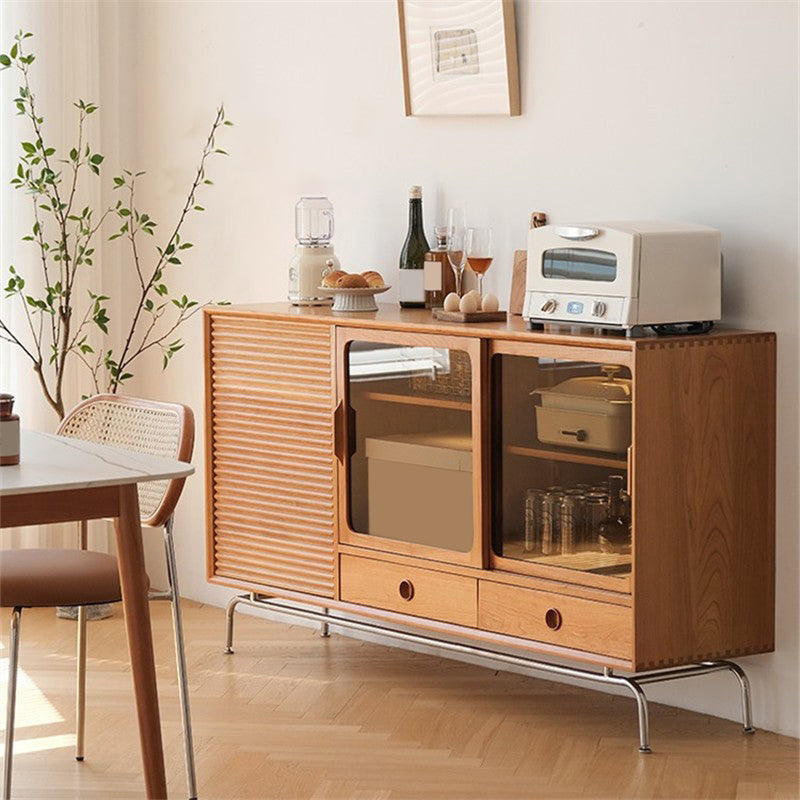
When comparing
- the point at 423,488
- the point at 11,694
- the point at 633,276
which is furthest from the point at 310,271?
the point at 11,694

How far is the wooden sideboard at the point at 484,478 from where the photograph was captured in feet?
11.9

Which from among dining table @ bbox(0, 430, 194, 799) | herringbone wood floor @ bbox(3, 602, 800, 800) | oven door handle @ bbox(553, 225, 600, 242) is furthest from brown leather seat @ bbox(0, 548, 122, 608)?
oven door handle @ bbox(553, 225, 600, 242)

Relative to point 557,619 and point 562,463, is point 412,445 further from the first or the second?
point 557,619

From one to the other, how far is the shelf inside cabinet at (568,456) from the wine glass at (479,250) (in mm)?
525

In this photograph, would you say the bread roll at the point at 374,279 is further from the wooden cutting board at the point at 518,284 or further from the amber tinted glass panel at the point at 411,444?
the wooden cutting board at the point at 518,284

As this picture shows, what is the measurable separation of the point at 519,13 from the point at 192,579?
89.4 inches

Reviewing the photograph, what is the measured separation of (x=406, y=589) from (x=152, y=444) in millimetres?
899

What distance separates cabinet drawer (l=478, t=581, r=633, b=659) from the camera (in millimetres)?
3648

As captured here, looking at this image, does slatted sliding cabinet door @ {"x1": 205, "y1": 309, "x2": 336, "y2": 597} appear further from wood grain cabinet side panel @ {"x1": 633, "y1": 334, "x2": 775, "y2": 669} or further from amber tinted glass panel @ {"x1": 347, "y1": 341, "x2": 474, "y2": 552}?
wood grain cabinet side panel @ {"x1": 633, "y1": 334, "x2": 775, "y2": 669}

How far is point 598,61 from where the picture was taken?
13.4 ft

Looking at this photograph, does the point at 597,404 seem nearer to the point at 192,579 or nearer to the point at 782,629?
the point at 782,629

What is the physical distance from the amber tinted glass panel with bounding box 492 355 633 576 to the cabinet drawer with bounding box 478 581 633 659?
0.09m

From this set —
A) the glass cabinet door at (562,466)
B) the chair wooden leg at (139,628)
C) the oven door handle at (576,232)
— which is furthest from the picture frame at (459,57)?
the chair wooden leg at (139,628)

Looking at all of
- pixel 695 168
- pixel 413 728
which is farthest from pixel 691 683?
pixel 695 168
